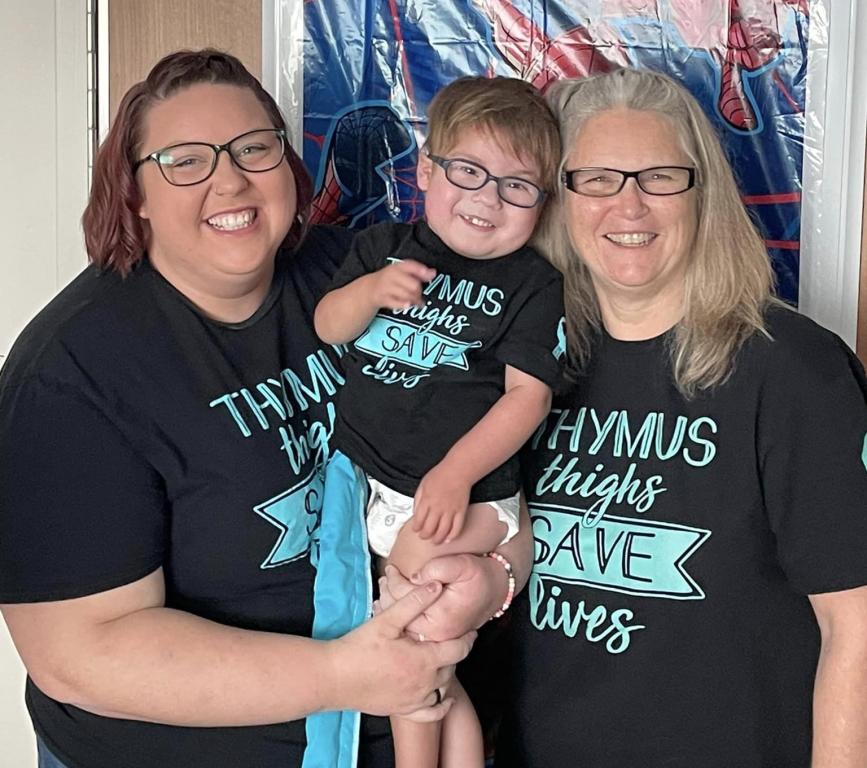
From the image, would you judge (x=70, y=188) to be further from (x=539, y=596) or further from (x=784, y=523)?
(x=784, y=523)

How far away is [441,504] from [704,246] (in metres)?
0.56

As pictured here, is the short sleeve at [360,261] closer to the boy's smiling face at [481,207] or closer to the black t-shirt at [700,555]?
the boy's smiling face at [481,207]

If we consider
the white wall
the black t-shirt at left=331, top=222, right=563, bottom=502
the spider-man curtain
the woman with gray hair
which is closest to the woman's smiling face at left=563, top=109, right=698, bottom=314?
the woman with gray hair

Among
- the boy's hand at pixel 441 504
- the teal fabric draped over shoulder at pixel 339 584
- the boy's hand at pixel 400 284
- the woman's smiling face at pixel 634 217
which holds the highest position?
the woman's smiling face at pixel 634 217

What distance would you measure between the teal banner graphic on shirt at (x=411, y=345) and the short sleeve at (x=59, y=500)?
1.45 feet

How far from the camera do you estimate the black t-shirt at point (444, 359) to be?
164 centimetres

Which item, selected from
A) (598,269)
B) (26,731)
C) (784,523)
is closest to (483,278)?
(598,269)

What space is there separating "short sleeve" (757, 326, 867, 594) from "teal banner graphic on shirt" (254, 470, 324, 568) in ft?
2.17

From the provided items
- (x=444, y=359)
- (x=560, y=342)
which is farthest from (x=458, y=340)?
(x=560, y=342)

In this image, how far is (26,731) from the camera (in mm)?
2488

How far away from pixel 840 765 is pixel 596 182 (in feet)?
2.97

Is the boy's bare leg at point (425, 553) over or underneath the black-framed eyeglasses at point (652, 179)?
underneath

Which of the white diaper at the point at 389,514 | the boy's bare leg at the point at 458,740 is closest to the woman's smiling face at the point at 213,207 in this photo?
the white diaper at the point at 389,514

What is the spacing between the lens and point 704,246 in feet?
5.40
